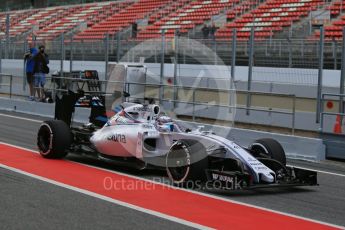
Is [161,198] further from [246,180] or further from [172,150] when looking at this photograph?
[246,180]

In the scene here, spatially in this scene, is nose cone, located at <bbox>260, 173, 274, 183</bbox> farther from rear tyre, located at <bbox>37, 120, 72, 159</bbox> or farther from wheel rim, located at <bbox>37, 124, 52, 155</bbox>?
wheel rim, located at <bbox>37, 124, 52, 155</bbox>

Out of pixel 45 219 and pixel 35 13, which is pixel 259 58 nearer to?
pixel 45 219

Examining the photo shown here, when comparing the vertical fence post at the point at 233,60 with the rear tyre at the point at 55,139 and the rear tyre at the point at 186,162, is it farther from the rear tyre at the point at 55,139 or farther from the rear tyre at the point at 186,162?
the rear tyre at the point at 186,162

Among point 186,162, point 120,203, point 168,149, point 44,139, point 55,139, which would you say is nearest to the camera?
point 120,203

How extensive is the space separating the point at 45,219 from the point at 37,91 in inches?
619

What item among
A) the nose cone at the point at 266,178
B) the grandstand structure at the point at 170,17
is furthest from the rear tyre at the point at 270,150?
the grandstand structure at the point at 170,17

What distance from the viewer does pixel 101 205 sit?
7137 mm

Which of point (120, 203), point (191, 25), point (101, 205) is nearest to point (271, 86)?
point (120, 203)

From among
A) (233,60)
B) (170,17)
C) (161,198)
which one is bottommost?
(161,198)

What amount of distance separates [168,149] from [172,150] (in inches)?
17.4

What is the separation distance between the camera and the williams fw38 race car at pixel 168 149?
26.6 feet

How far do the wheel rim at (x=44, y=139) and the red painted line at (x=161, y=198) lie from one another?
0.65 ft

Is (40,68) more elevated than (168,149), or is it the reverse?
(40,68)

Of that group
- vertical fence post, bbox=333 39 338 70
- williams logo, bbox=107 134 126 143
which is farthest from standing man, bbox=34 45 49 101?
williams logo, bbox=107 134 126 143
